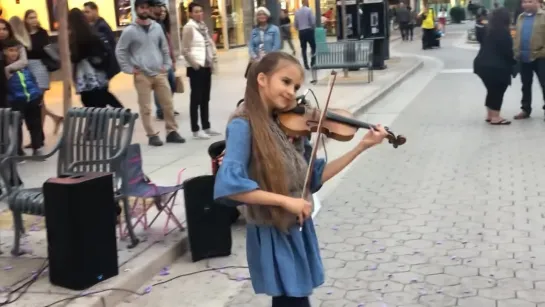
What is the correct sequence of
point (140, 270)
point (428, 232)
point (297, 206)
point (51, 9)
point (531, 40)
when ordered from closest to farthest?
1. point (297, 206)
2. point (140, 270)
3. point (428, 232)
4. point (531, 40)
5. point (51, 9)

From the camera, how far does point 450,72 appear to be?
18.6m

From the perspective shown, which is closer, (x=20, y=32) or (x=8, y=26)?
(x=8, y=26)

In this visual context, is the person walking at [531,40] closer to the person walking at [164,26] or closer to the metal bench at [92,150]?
the person walking at [164,26]

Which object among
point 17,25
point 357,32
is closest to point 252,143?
point 17,25

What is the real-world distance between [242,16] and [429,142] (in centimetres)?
2311

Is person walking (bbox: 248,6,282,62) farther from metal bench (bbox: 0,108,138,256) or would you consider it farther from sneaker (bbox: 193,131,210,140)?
metal bench (bbox: 0,108,138,256)

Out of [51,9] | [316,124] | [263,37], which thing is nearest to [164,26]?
[263,37]

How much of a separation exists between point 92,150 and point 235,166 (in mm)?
3007

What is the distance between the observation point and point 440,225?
594 cm

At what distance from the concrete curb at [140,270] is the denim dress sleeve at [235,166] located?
6.02 feet

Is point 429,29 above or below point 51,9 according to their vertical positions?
below

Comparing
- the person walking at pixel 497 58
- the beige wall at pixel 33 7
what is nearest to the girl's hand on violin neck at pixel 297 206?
the person walking at pixel 497 58

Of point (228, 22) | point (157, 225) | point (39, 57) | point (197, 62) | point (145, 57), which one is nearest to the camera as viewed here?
point (157, 225)

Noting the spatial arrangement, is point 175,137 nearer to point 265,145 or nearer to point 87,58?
point 87,58
